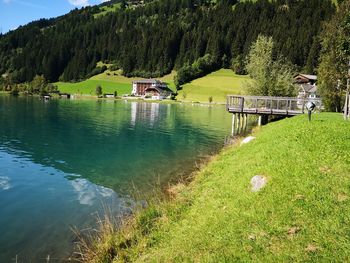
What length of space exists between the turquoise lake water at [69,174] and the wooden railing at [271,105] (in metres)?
5.15

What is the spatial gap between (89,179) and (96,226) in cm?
908

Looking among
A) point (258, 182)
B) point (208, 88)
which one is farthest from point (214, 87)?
point (258, 182)

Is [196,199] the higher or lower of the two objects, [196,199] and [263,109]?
the lower

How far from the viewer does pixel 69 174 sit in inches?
1031

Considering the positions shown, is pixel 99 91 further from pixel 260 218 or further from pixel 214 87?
pixel 260 218

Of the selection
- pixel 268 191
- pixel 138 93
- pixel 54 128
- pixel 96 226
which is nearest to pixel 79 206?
pixel 96 226

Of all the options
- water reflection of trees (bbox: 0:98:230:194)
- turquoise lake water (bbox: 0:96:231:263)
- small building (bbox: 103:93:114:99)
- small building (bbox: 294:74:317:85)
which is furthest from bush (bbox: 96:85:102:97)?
turquoise lake water (bbox: 0:96:231:263)

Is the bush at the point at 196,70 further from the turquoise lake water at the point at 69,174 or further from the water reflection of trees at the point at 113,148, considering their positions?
the turquoise lake water at the point at 69,174

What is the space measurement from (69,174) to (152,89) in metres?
156

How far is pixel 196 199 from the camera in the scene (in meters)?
15.5

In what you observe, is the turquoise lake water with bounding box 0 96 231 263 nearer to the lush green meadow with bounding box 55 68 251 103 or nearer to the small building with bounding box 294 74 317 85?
the small building with bounding box 294 74 317 85

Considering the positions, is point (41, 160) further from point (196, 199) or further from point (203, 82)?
point (203, 82)

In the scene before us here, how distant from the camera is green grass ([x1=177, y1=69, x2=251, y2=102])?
511 feet

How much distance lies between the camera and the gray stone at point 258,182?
14.0 meters
